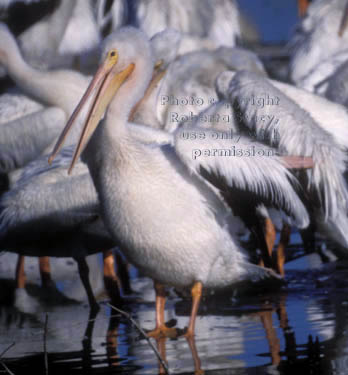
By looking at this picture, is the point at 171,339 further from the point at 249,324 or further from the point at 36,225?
the point at 36,225

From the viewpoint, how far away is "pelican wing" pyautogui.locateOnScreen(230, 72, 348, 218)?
522 centimetres

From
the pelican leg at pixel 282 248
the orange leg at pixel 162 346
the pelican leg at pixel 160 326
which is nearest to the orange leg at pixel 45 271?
the pelican leg at pixel 282 248

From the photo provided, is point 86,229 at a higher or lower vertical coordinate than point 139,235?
lower

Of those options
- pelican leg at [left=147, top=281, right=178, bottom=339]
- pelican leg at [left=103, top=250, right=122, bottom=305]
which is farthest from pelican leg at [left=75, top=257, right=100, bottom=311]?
pelican leg at [left=147, top=281, right=178, bottom=339]

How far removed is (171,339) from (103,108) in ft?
3.73

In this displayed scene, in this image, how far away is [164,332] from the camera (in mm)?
4770

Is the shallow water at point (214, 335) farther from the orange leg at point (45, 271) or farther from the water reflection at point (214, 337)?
the orange leg at point (45, 271)

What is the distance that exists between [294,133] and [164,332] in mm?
1397

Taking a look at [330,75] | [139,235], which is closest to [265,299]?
[139,235]

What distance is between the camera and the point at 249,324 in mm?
4688

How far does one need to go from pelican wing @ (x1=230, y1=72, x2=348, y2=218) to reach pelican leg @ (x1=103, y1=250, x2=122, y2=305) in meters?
1.10

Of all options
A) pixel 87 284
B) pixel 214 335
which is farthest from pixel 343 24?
pixel 214 335

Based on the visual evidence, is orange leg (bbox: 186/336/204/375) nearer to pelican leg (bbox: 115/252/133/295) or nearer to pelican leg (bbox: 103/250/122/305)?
pelican leg (bbox: 103/250/122/305)

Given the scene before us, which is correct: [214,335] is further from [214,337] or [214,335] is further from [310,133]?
[310,133]
